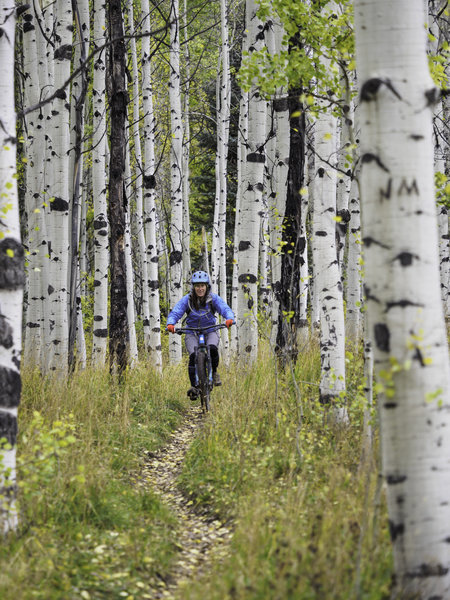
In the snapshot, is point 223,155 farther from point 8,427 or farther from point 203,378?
point 8,427

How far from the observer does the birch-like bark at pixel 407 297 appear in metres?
2.71

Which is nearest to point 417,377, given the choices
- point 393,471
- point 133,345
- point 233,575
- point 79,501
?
point 393,471

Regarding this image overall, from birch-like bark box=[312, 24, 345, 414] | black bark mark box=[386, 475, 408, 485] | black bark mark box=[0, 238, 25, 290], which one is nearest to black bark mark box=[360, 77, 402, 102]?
black bark mark box=[386, 475, 408, 485]

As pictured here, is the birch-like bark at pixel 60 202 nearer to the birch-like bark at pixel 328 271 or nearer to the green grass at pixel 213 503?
the green grass at pixel 213 503

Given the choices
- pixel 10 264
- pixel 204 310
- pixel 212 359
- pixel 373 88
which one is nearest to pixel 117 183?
pixel 204 310

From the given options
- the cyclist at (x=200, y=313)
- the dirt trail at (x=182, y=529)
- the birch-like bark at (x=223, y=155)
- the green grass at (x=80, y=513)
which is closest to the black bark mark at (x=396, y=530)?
the dirt trail at (x=182, y=529)

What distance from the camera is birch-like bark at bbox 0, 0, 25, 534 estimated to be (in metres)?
3.60

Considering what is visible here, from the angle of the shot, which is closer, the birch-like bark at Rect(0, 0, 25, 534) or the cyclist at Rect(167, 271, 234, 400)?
the birch-like bark at Rect(0, 0, 25, 534)

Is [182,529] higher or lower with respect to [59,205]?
lower

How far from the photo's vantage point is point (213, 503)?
4.86 m

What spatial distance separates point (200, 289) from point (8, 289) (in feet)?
16.2

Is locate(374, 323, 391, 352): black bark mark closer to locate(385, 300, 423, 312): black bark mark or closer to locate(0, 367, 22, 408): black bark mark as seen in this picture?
locate(385, 300, 423, 312): black bark mark

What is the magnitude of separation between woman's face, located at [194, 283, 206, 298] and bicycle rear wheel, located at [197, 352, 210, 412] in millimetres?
970

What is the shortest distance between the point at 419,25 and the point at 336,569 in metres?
2.79
